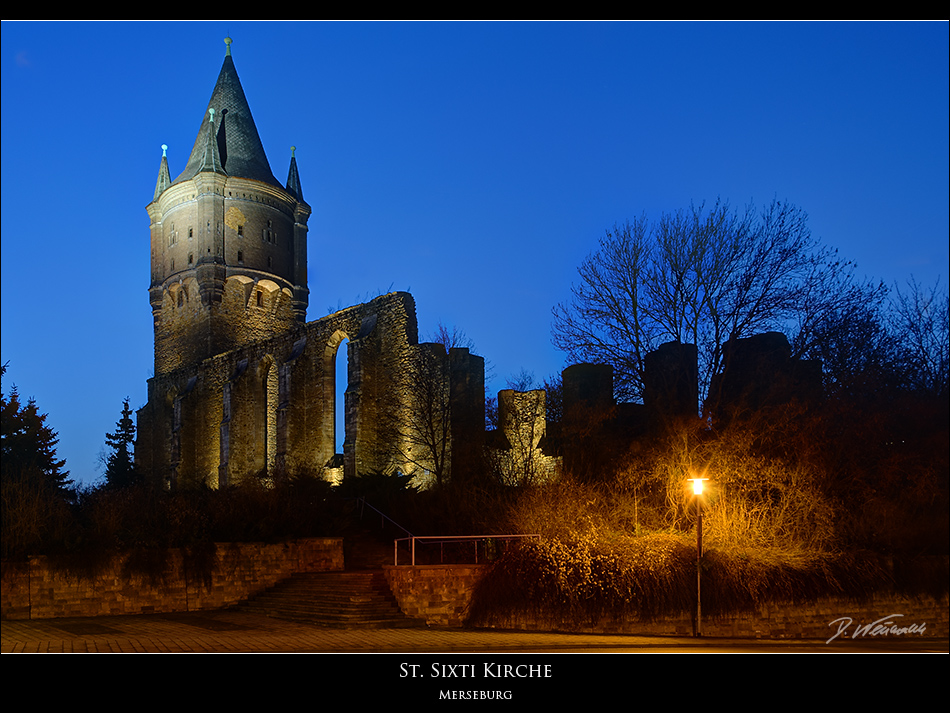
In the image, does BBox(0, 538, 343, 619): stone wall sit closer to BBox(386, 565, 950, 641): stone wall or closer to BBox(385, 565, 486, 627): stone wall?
BBox(386, 565, 950, 641): stone wall

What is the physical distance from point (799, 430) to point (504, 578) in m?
8.26

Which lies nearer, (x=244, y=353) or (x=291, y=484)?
(x=291, y=484)

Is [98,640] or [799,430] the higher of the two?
[799,430]

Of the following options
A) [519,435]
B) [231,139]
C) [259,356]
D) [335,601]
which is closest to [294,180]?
[231,139]

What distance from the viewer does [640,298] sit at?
82.2 feet

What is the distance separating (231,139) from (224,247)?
20.9ft

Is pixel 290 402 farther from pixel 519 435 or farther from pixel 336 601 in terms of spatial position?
pixel 336 601

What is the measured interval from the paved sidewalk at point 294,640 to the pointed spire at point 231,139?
33476 millimetres

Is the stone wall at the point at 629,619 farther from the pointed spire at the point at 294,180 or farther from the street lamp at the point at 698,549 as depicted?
the pointed spire at the point at 294,180

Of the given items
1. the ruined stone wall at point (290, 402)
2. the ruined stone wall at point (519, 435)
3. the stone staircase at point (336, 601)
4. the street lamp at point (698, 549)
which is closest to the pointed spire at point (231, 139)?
the ruined stone wall at point (290, 402)

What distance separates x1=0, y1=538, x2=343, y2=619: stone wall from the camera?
14.5 metres

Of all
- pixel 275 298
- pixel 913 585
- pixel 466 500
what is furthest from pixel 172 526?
pixel 275 298

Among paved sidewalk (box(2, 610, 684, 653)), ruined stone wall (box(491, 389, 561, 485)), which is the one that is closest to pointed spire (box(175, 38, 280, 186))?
ruined stone wall (box(491, 389, 561, 485))
